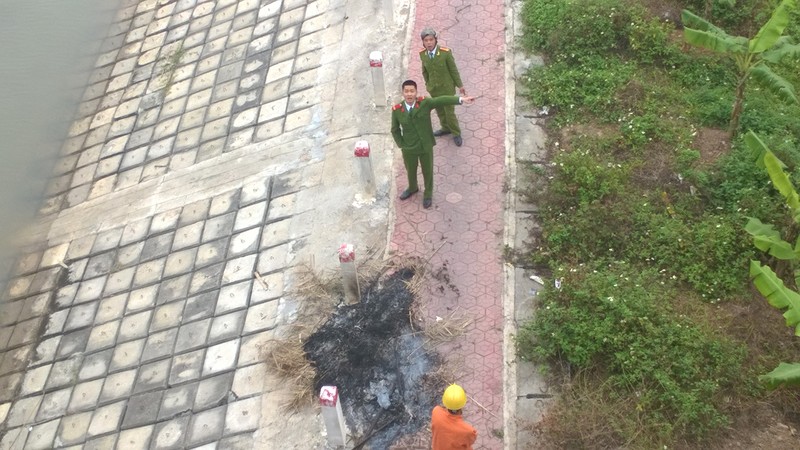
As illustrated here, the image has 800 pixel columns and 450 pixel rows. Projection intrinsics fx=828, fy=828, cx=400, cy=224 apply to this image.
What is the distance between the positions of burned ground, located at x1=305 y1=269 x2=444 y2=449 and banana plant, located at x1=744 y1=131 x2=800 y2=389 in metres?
2.67

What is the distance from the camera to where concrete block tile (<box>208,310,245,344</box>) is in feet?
26.3

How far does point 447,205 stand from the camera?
8.50 meters

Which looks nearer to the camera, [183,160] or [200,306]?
[200,306]

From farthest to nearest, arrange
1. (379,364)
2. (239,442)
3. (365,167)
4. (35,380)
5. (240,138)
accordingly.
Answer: (240,138) → (35,380) → (365,167) → (379,364) → (239,442)

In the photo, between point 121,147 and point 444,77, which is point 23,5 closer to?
point 121,147

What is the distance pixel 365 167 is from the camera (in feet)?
27.3

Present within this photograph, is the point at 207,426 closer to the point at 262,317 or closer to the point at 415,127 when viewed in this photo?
the point at 262,317

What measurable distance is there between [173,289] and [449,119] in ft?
11.4

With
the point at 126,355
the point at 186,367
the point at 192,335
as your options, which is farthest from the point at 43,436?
the point at 192,335

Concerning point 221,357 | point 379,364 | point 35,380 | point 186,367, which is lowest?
point 35,380

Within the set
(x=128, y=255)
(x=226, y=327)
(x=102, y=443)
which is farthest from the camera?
(x=128, y=255)

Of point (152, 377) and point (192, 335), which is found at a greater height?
point (192, 335)

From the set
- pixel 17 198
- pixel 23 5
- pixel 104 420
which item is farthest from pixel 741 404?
pixel 23 5

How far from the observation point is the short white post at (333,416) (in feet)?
20.6
